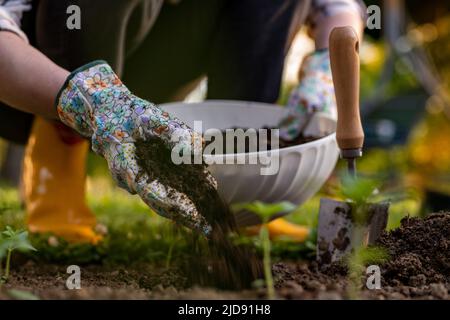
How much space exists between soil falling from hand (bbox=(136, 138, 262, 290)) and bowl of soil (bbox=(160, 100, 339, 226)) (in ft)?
0.31

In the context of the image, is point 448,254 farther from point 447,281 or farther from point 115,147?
point 115,147

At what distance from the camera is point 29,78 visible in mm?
1312

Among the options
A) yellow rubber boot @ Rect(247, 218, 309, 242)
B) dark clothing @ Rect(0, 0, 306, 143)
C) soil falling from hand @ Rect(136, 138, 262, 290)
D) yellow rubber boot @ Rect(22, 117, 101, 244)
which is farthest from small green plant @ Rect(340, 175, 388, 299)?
yellow rubber boot @ Rect(22, 117, 101, 244)

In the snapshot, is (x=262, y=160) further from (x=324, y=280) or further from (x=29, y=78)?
(x=29, y=78)

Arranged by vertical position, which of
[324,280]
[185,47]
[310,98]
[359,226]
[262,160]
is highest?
[185,47]

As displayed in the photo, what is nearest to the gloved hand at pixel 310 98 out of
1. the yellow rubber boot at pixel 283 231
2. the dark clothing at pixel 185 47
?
the dark clothing at pixel 185 47

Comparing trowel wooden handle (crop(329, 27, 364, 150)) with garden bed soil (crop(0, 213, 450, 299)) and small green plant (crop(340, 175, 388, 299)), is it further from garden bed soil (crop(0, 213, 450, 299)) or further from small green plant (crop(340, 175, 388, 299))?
garden bed soil (crop(0, 213, 450, 299))

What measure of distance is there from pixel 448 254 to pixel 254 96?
34.7 inches

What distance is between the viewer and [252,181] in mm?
1493

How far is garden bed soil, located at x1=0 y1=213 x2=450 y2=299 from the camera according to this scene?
1.01 m

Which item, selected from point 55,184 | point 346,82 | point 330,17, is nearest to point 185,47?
point 330,17

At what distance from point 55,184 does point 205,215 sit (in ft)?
2.95

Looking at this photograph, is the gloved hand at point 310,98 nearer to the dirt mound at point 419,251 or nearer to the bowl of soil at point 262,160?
the bowl of soil at point 262,160

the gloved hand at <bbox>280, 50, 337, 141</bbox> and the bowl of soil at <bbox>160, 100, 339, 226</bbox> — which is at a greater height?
the gloved hand at <bbox>280, 50, 337, 141</bbox>
